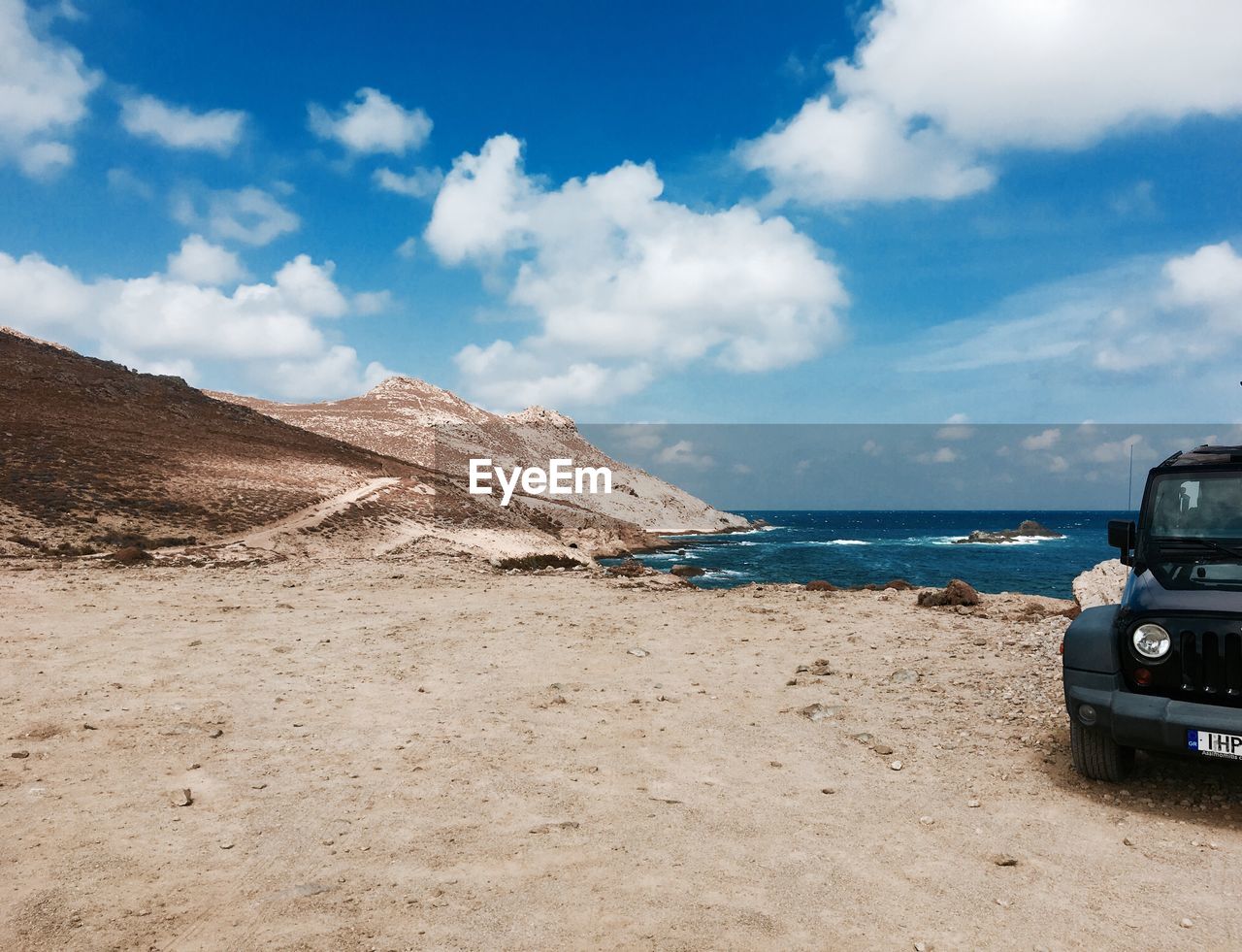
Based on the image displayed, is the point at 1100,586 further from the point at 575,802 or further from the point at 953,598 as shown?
the point at 575,802

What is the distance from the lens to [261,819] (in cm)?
609

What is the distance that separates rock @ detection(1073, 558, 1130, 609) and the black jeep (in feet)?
26.3

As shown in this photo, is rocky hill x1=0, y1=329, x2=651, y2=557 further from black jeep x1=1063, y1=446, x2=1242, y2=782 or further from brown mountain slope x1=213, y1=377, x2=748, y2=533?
black jeep x1=1063, y1=446, x2=1242, y2=782

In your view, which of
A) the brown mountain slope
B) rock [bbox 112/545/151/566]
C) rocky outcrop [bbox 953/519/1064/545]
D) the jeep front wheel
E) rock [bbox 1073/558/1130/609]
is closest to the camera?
the jeep front wheel

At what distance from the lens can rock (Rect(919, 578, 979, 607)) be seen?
666 inches

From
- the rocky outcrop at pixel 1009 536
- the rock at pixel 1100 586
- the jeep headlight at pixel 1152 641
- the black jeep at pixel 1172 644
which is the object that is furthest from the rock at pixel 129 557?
the rocky outcrop at pixel 1009 536

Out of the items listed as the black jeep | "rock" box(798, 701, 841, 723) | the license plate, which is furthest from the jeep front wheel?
"rock" box(798, 701, 841, 723)

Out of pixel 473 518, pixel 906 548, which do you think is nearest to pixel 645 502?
pixel 906 548

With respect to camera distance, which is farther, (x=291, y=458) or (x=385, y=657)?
(x=291, y=458)

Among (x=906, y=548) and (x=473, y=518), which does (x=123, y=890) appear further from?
(x=906, y=548)

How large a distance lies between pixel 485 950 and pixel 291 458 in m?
53.0

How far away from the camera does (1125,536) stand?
25.2ft

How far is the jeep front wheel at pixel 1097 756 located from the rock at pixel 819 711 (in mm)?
2977

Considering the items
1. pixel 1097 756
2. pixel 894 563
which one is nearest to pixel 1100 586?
pixel 1097 756
